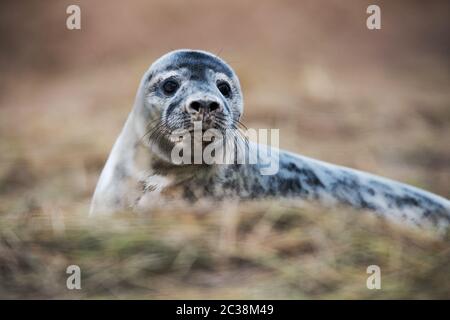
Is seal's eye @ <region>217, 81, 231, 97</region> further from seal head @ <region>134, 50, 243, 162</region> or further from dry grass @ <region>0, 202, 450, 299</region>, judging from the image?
dry grass @ <region>0, 202, 450, 299</region>

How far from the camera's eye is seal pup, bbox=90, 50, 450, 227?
463 centimetres

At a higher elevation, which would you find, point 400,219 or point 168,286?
point 400,219

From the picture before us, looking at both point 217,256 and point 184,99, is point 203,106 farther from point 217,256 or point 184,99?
point 217,256

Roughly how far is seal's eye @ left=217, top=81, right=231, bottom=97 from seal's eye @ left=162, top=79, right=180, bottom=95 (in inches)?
9.9

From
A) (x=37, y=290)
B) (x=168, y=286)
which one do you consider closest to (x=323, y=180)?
(x=168, y=286)

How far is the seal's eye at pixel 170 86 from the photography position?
15.5ft

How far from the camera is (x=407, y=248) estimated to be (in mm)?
4473

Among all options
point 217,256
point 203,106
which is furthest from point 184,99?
point 217,256

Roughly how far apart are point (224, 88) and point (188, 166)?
52cm

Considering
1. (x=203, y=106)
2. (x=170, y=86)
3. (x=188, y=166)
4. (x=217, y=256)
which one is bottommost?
(x=217, y=256)

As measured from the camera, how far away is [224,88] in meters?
4.80

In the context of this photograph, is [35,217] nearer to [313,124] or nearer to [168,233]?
[168,233]

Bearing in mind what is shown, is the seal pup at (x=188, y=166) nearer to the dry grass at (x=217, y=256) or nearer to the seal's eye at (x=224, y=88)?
the seal's eye at (x=224, y=88)

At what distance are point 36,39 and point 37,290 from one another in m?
6.41
